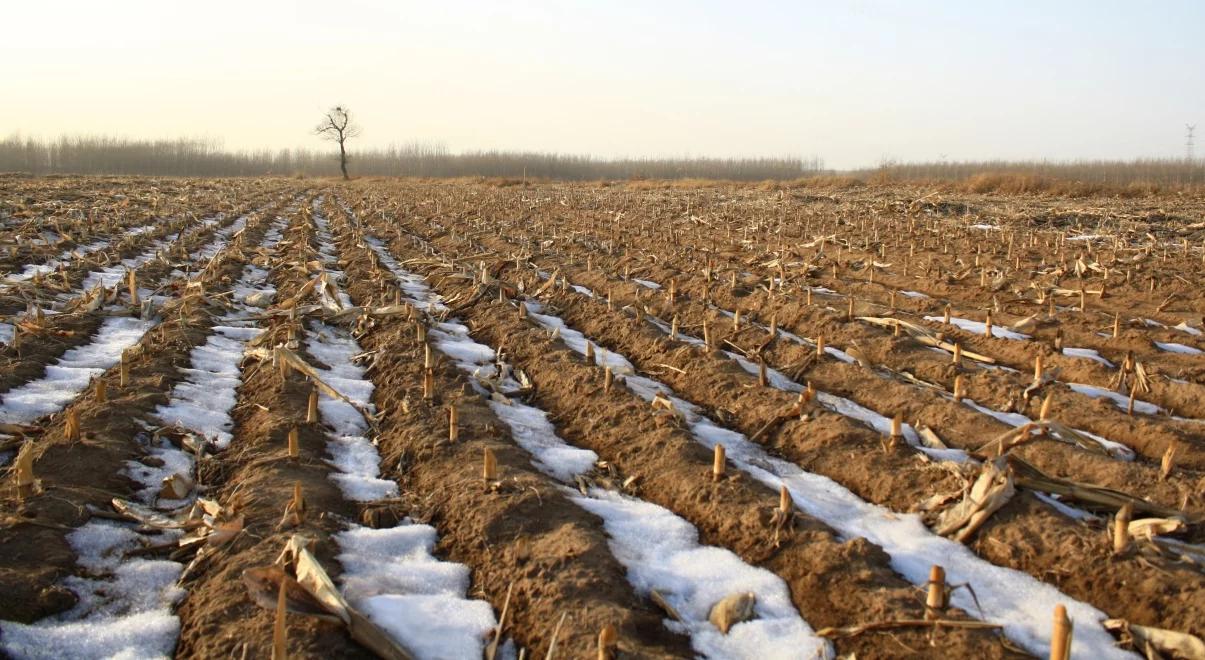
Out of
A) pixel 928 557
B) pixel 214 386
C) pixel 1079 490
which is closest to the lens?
pixel 928 557

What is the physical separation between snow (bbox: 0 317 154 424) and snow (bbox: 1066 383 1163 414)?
686cm

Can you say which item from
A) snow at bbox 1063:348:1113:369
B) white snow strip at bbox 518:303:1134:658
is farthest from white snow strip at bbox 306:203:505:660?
snow at bbox 1063:348:1113:369

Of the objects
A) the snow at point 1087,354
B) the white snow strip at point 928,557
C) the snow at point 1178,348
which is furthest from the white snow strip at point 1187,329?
the white snow strip at point 928,557

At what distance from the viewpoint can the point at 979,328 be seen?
741cm

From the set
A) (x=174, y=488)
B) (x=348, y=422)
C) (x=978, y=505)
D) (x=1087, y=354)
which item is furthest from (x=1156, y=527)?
(x=174, y=488)

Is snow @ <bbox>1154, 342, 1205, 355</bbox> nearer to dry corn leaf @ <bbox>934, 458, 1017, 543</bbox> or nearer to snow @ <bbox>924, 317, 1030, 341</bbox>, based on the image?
snow @ <bbox>924, 317, 1030, 341</bbox>

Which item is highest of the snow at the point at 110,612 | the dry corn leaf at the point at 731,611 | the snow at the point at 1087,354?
the snow at the point at 1087,354

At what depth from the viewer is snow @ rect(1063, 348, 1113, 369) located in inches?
242

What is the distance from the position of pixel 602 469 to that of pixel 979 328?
4.62 meters

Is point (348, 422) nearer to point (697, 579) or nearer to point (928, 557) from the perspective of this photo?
point (697, 579)

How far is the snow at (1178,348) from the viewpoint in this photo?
6571 millimetres

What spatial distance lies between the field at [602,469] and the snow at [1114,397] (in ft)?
0.09

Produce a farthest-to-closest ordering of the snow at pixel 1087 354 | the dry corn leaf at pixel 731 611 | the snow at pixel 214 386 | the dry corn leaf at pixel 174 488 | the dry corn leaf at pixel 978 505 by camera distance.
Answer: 1. the snow at pixel 1087 354
2. the snow at pixel 214 386
3. the dry corn leaf at pixel 174 488
4. the dry corn leaf at pixel 978 505
5. the dry corn leaf at pixel 731 611

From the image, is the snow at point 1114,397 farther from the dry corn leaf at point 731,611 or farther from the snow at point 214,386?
the snow at point 214,386
